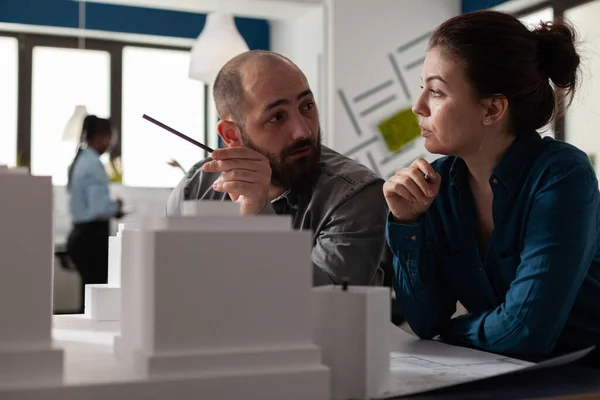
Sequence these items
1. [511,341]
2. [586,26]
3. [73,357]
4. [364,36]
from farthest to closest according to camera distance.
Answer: [364,36] < [586,26] < [511,341] < [73,357]

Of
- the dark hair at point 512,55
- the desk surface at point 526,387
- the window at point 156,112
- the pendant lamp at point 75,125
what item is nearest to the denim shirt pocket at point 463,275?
the dark hair at point 512,55

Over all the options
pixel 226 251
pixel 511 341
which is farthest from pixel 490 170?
pixel 226 251

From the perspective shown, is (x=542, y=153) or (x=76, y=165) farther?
(x=76, y=165)

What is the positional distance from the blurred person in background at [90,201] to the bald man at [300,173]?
2.91 metres

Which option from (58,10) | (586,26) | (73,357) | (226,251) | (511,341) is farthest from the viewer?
(58,10)

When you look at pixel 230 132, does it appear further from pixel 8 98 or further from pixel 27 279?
pixel 8 98

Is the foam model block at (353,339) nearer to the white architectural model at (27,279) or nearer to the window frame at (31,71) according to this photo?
the white architectural model at (27,279)

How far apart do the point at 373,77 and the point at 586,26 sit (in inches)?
57.6

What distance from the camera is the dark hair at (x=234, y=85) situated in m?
1.64

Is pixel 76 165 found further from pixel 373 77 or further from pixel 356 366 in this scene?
pixel 356 366

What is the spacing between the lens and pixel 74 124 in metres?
5.32

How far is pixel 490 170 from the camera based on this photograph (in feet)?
4.06

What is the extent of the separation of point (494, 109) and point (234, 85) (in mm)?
647

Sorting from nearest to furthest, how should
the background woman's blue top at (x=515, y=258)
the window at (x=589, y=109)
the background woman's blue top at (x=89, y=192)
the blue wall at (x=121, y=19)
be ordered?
the background woman's blue top at (x=515, y=258)
the window at (x=589, y=109)
the background woman's blue top at (x=89, y=192)
the blue wall at (x=121, y=19)
